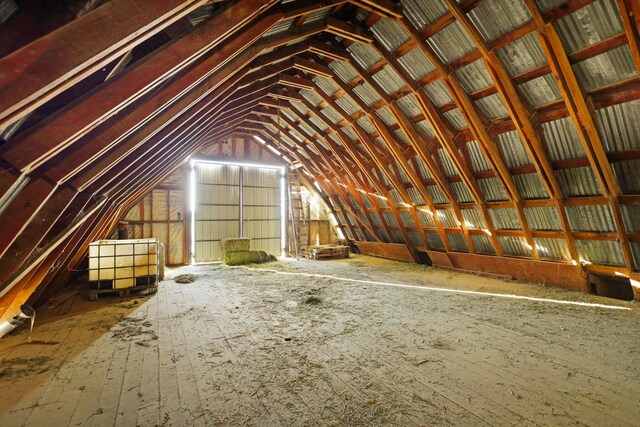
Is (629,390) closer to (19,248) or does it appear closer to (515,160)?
(515,160)

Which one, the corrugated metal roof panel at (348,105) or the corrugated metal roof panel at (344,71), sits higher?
the corrugated metal roof panel at (344,71)

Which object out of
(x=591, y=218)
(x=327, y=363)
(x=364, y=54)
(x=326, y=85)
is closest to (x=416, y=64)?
(x=364, y=54)

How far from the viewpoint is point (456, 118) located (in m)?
7.09

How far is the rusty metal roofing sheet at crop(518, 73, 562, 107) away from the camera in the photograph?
17.5 feet

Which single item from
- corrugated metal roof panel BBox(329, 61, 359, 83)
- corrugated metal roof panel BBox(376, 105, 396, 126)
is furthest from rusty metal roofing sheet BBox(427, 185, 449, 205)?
corrugated metal roof panel BBox(329, 61, 359, 83)

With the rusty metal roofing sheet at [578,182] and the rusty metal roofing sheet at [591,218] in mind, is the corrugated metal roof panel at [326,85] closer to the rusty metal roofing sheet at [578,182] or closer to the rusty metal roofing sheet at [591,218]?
the rusty metal roofing sheet at [578,182]

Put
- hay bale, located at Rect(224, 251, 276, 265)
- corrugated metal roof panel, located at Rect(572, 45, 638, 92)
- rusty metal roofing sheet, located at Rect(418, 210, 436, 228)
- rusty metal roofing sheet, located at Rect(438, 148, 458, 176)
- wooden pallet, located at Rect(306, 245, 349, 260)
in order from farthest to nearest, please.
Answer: wooden pallet, located at Rect(306, 245, 349, 260) → hay bale, located at Rect(224, 251, 276, 265) → rusty metal roofing sheet, located at Rect(418, 210, 436, 228) → rusty metal roofing sheet, located at Rect(438, 148, 458, 176) → corrugated metal roof panel, located at Rect(572, 45, 638, 92)

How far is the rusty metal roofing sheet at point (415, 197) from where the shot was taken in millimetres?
9680

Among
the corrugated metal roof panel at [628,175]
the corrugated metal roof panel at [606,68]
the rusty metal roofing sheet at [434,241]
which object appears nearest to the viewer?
the corrugated metal roof panel at [606,68]

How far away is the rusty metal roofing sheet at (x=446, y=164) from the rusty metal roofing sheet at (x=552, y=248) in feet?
8.47

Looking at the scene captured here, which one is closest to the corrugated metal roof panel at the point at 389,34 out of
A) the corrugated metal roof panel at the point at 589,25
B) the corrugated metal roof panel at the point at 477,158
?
the corrugated metal roof panel at the point at 589,25

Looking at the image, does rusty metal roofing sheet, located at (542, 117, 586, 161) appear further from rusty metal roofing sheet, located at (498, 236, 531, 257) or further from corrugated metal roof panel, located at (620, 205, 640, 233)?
rusty metal roofing sheet, located at (498, 236, 531, 257)

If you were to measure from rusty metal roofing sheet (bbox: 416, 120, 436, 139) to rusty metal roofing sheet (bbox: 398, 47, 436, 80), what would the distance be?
1.29 m

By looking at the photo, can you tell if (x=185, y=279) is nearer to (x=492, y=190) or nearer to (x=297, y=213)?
(x=297, y=213)
